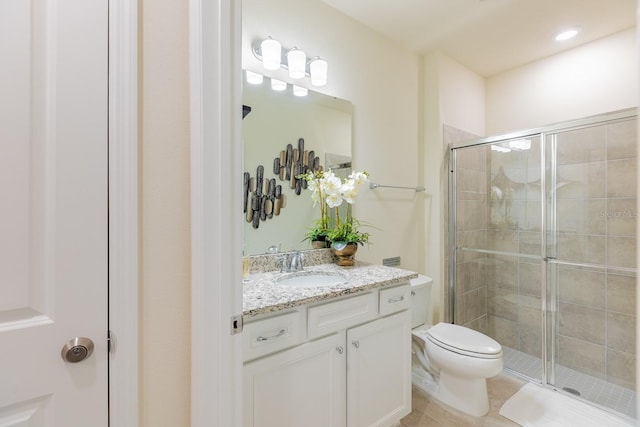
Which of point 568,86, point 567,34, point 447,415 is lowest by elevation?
point 447,415

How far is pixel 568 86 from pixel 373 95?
5.55 feet

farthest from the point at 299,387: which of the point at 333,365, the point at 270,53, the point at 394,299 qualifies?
the point at 270,53

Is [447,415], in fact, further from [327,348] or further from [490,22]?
[490,22]

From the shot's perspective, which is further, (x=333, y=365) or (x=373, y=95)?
(x=373, y=95)

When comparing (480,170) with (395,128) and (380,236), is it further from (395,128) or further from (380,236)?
(380,236)

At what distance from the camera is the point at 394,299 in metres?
1.51

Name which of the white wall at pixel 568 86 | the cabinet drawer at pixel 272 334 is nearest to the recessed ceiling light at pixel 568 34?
the white wall at pixel 568 86

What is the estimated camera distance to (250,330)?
1.04 meters

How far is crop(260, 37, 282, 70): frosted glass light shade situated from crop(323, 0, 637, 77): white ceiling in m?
0.61

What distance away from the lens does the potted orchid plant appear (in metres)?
1.77

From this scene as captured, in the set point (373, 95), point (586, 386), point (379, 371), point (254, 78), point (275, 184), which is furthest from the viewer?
point (373, 95)

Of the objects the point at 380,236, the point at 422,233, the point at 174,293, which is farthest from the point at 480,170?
the point at 174,293

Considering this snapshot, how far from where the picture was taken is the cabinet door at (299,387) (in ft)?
3.47

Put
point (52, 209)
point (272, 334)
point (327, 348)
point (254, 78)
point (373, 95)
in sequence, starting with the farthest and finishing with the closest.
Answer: point (373, 95) → point (254, 78) → point (327, 348) → point (272, 334) → point (52, 209)
